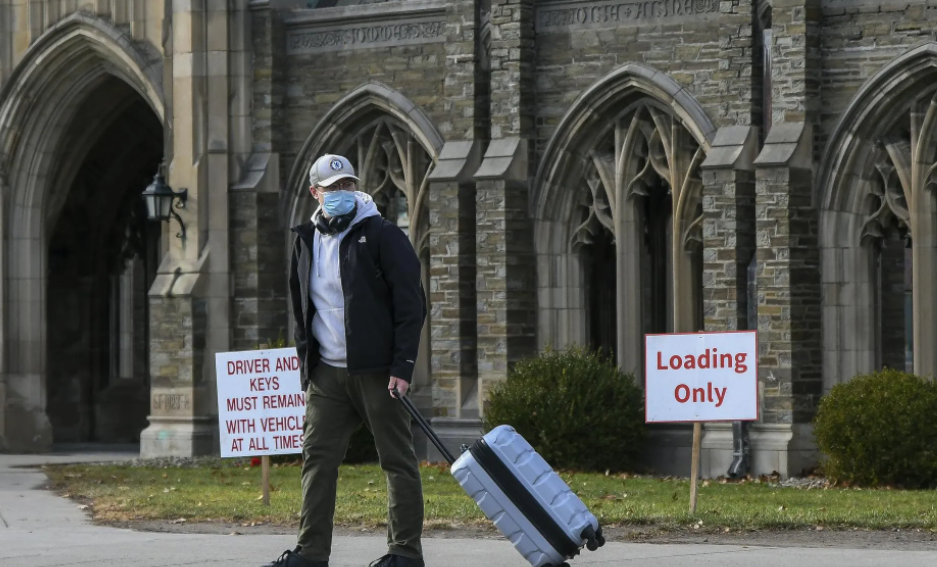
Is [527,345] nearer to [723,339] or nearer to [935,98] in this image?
[935,98]

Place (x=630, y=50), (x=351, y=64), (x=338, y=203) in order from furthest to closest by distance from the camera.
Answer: (x=351, y=64) → (x=630, y=50) → (x=338, y=203)

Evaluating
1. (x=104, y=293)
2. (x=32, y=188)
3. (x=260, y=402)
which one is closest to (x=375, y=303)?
(x=260, y=402)

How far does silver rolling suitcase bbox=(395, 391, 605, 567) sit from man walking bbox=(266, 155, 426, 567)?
47cm

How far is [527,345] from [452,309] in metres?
0.82

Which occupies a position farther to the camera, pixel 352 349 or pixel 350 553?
pixel 350 553

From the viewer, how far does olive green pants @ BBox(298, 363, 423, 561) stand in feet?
28.1

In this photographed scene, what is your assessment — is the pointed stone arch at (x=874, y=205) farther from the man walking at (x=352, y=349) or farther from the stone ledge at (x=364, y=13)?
the man walking at (x=352, y=349)

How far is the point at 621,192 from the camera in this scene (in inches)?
745

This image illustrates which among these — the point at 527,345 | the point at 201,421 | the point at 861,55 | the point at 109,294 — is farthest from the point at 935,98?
the point at 109,294

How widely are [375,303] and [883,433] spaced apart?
8.02m

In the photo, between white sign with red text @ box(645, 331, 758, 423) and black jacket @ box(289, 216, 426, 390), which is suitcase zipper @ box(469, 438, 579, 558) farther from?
white sign with red text @ box(645, 331, 758, 423)

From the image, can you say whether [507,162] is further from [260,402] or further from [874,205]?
[260,402]

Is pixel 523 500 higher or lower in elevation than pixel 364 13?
lower

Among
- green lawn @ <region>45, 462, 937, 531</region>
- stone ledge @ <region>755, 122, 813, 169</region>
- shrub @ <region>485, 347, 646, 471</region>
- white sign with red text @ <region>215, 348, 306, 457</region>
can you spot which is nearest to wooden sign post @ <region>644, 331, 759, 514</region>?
green lawn @ <region>45, 462, 937, 531</region>
